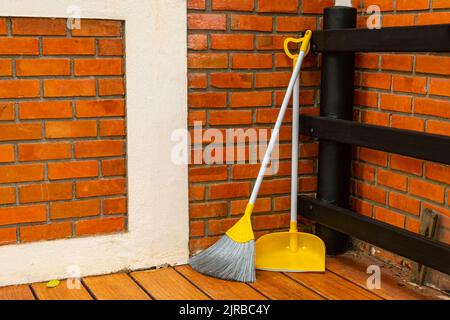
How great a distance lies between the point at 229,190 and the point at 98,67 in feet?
2.36

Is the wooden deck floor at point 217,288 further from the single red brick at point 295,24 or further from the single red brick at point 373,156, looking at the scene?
the single red brick at point 295,24

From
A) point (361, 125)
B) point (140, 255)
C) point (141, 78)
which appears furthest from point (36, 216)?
point (361, 125)

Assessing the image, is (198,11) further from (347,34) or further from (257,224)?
(257,224)

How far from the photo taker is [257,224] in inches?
106

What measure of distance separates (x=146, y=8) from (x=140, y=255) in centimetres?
94

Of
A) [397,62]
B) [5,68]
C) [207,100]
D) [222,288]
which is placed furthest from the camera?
[207,100]

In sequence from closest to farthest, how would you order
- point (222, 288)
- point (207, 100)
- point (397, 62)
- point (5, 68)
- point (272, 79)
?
point (5, 68) < point (222, 288) < point (397, 62) < point (207, 100) < point (272, 79)

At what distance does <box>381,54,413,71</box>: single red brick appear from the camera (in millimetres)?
2369

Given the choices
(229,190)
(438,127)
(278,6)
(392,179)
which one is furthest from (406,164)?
(278,6)

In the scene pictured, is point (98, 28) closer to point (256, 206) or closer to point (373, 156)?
point (256, 206)

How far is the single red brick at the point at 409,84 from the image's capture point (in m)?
2.31

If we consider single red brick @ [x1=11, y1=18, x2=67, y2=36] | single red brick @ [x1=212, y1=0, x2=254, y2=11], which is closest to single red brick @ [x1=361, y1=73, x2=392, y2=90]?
single red brick @ [x1=212, y1=0, x2=254, y2=11]

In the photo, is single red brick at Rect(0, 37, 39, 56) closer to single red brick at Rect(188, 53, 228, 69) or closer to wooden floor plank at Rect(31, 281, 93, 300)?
single red brick at Rect(188, 53, 228, 69)

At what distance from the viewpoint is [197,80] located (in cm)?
250
